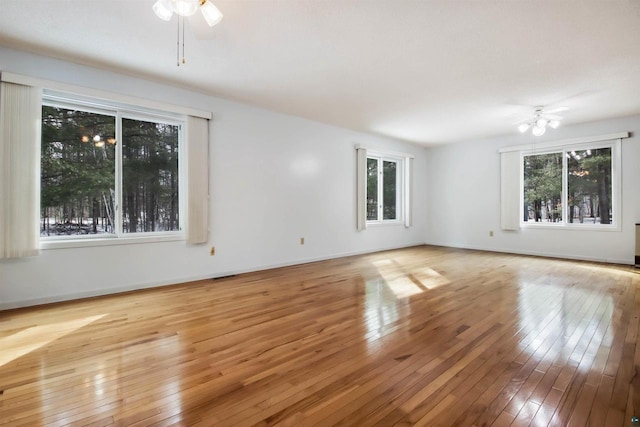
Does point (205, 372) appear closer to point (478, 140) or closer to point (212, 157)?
point (212, 157)

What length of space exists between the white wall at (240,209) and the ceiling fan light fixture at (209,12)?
2307 mm

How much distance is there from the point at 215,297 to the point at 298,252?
2.20 meters

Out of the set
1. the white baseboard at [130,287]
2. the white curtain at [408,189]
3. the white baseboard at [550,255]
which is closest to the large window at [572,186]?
the white baseboard at [550,255]

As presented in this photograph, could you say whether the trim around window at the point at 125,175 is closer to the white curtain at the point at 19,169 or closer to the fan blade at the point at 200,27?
the white curtain at the point at 19,169

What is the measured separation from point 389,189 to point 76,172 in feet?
19.8

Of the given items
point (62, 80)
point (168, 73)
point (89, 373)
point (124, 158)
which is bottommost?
point (89, 373)

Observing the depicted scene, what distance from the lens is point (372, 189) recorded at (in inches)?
276

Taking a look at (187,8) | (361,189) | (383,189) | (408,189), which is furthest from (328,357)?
(408,189)

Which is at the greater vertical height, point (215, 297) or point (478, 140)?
point (478, 140)

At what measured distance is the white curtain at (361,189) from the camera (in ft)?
21.1

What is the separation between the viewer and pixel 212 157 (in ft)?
14.6

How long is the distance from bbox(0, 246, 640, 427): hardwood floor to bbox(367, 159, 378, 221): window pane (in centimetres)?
322

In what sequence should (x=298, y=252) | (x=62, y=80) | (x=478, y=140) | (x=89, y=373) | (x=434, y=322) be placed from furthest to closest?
1. (x=478, y=140)
2. (x=298, y=252)
3. (x=62, y=80)
4. (x=434, y=322)
5. (x=89, y=373)

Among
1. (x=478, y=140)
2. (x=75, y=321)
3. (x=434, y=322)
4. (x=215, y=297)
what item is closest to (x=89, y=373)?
(x=75, y=321)
